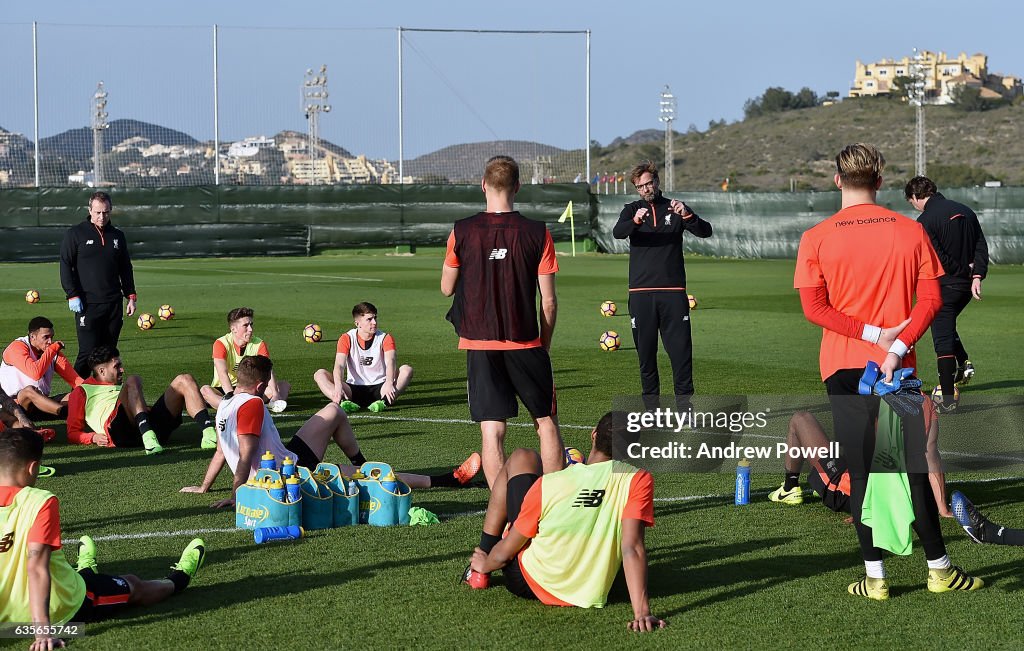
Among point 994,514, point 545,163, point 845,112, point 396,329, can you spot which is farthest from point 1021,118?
point 994,514

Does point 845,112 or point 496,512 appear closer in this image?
point 496,512

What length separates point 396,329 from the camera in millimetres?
21031

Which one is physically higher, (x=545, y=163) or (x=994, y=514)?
(x=545, y=163)

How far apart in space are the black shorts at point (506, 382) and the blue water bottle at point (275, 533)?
123 cm

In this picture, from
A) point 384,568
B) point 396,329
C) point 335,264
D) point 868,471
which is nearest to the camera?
point 868,471

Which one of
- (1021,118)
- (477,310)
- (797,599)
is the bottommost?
(797,599)

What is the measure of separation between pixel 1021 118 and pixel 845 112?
60.8 feet

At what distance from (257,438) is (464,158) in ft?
143

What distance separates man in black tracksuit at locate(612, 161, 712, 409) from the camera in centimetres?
1125

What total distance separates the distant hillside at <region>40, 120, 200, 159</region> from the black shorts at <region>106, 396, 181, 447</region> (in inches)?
1541

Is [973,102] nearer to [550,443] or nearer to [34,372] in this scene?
[34,372]

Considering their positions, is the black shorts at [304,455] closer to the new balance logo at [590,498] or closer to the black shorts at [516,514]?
the black shorts at [516,514]

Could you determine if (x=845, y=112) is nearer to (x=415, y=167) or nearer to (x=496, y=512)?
(x=415, y=167)

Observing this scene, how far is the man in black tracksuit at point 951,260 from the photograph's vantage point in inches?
485
